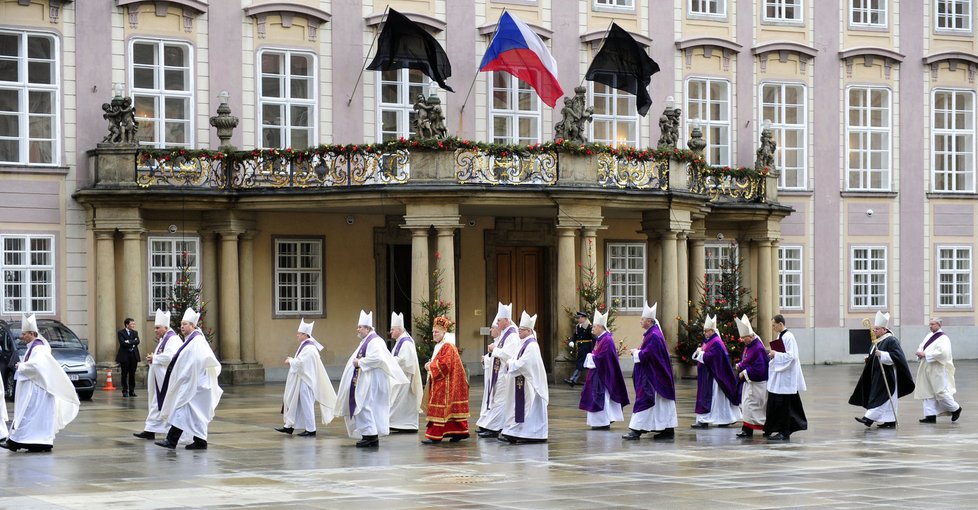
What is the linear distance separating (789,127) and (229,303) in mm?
14732

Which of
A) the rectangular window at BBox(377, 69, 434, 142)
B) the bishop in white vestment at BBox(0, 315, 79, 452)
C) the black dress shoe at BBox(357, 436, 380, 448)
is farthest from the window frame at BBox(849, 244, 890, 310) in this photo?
the bishop in white vestment at BBox(0, 315, 79, 452)

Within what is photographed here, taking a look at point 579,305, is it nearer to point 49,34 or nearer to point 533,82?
point 533,82

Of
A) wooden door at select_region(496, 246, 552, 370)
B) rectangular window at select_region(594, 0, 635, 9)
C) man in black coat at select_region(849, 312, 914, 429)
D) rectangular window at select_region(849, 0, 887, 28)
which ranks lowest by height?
man in black coat at select_region(849, 312, 914, 429)

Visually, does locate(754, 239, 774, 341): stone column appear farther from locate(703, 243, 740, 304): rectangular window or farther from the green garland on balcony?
the green garland on balcony

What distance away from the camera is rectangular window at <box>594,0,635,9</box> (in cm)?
3606

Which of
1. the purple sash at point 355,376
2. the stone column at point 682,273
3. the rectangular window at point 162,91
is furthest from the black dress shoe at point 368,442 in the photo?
the stone column at point 682,273

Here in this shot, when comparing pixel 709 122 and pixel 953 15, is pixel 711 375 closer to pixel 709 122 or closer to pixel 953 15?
pixel 709 122

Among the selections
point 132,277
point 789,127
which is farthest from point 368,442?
point 789,127

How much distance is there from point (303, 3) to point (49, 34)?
17.1ft

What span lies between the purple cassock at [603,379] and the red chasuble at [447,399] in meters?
2.32

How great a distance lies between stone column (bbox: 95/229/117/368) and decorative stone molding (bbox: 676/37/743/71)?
14003 mm

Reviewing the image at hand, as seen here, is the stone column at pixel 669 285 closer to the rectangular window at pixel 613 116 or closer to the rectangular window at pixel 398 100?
the rectangular window at pixel 613 116

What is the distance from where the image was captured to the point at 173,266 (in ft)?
105

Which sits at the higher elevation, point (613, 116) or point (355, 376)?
point (613, 116)
